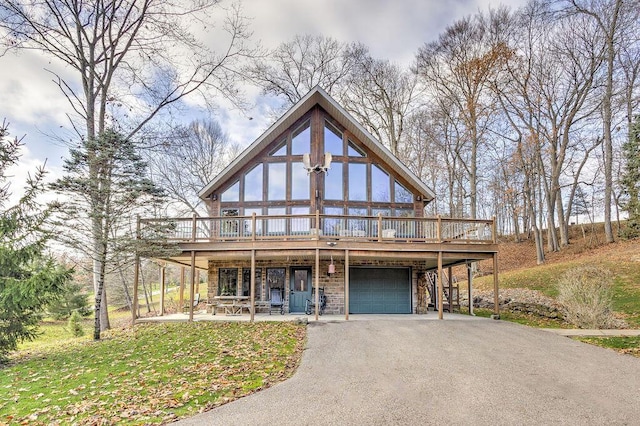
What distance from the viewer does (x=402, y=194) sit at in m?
15.3

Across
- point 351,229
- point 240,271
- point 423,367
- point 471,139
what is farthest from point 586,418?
point 471,139

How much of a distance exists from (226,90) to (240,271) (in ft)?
27.0

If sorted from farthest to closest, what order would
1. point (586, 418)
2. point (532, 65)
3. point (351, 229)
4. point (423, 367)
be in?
1. point (532, 65)
2. point (351, 229)
3. point (423, 367)
4. point (586, 418)

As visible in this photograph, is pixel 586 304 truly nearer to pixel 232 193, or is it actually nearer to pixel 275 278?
pixel 275 278

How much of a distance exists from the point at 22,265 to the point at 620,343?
13469mm

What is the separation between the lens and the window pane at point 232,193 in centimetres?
1488

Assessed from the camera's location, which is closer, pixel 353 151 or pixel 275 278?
pixel 275 278

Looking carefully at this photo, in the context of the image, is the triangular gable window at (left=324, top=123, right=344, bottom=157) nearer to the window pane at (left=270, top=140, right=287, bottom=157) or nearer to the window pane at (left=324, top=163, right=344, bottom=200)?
the window pane at (left=324, top=163, right=344, bottom=200)

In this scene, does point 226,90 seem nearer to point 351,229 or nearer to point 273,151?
point 273,151

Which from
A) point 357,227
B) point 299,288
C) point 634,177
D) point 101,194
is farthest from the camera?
point 299,288

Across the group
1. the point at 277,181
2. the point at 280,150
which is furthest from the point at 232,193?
the point at 280,150

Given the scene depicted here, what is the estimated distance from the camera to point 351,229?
45.0 ft

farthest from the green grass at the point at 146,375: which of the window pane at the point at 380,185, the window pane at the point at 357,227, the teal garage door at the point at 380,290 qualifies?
the window pane at the point at 380,185

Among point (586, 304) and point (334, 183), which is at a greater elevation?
point (334, 183)
